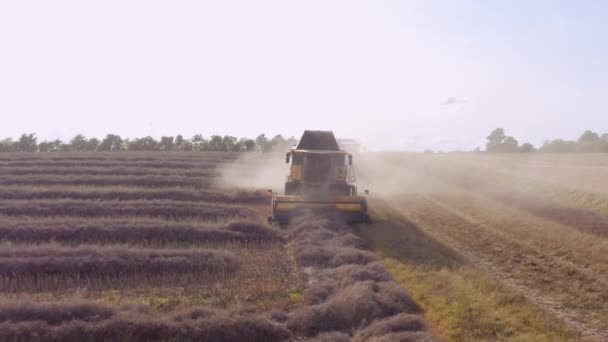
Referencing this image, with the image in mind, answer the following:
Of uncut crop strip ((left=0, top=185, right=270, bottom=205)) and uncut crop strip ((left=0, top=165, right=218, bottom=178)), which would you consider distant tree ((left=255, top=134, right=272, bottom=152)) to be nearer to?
uncut crop strip ((left=0, top=165, right=218, bottom=178))

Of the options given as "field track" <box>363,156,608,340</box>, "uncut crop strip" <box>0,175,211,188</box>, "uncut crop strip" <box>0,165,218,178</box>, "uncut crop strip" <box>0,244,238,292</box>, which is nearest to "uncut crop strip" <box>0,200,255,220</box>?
"field track" <box>363,156,608,340</box>

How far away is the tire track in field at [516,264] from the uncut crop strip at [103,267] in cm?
578

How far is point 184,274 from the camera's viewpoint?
10.7m

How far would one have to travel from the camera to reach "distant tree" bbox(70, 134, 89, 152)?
59.6 metres

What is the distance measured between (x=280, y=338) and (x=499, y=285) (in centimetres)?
445

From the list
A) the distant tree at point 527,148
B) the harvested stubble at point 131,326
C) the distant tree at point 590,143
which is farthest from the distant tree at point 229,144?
the harvested stubble at point 131,326

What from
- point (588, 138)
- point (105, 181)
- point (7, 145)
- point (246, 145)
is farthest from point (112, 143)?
point (588, 138)

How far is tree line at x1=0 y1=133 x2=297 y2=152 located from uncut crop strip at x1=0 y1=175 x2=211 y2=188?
29841 mm

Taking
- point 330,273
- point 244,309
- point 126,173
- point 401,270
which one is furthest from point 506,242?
point 126,173

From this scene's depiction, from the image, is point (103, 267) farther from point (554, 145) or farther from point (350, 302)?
point (554, 145)

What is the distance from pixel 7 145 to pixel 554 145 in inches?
2596

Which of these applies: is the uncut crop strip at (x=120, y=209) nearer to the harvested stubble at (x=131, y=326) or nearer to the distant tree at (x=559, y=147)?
the harvested stubble at (x=131, y=326)

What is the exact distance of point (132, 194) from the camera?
22.4 metres

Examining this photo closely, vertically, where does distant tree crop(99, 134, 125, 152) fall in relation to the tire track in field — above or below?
above
